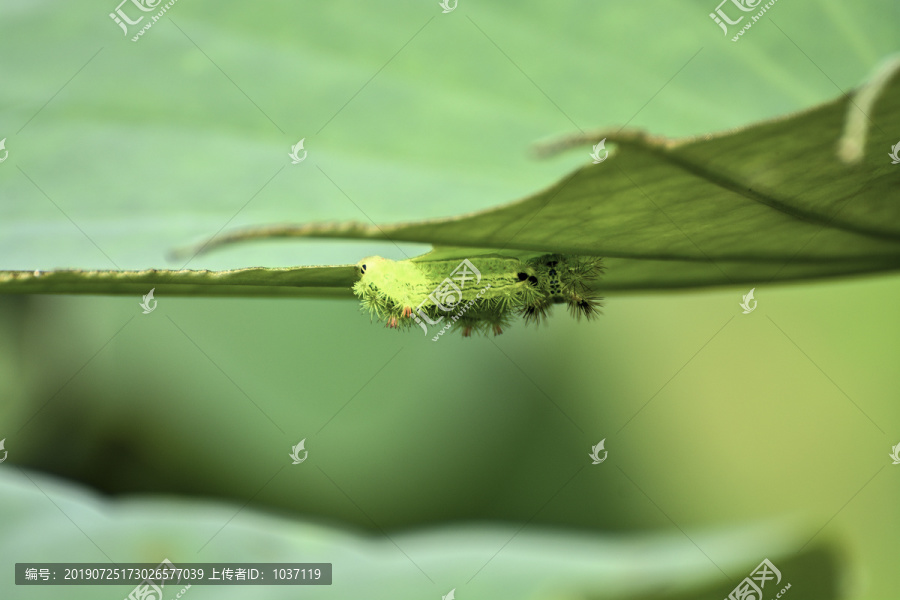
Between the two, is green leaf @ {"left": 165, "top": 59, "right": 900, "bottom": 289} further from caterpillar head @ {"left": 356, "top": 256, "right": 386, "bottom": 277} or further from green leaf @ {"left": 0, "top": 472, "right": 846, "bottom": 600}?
green leaf @ {"left": 0, "top": 472, "right": 846, "bottom": 600}

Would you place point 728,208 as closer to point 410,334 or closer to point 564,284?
point 564,284

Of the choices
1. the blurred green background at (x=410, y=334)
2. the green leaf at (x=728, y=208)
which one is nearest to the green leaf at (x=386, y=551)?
the blurred green background at (x=410, y=334)

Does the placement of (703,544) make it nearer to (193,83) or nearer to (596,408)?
(596,408)

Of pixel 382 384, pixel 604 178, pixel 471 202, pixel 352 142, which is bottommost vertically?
pixel 604 178

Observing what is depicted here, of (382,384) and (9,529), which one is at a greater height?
(382,384)

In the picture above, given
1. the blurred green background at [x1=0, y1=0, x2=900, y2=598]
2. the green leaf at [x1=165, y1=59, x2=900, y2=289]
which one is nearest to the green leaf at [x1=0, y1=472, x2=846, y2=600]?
the blurred green background at [x1=0, y1=0, x2=900, y2=598]

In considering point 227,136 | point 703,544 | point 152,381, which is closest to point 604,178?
point 227,136
